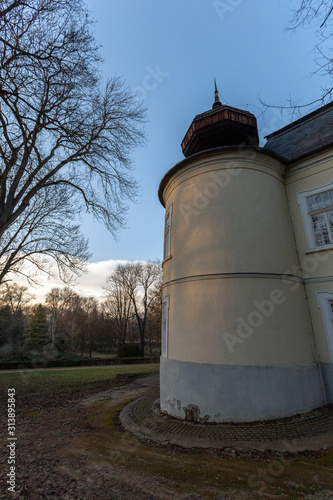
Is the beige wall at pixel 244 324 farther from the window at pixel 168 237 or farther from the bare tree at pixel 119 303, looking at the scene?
the bare tree at pixel 119 303

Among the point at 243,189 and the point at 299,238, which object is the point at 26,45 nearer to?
the point at 243,189

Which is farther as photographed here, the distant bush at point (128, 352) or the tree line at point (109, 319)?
the tree line at point (109, 319)

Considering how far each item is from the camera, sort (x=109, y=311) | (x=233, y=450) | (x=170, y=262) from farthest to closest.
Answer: (x=109, y=311) < (x=170, y=262) < (x=233, y=450)

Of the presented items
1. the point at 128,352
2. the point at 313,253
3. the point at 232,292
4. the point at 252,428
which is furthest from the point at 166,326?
the point at 128,352

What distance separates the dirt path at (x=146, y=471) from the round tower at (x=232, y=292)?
173cm

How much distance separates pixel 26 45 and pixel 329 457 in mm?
11086

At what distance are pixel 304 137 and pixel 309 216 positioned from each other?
3399 millimetres

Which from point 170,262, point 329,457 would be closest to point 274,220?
point 170,262

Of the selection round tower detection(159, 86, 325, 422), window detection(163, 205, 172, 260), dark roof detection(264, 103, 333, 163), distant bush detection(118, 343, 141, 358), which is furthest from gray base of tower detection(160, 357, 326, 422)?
distant bush detection(118, 343, 141, 358)

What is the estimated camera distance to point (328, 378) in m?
6.93

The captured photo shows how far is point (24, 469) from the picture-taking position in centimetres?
437

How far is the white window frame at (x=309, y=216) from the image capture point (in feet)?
25.6

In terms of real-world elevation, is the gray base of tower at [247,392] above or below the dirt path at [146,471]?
above

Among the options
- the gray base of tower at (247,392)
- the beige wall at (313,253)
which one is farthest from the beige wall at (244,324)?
the beige wall at (313,253)
